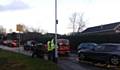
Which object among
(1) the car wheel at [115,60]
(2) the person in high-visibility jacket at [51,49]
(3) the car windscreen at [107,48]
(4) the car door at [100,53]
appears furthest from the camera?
(2) the person in high-visibility jacket at [51,49]

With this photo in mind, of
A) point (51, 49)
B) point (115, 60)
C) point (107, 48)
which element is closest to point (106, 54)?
point (107, 48)

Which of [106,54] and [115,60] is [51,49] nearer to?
[106,54]

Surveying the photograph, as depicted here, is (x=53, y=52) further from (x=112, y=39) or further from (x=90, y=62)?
(x=112, y=39)

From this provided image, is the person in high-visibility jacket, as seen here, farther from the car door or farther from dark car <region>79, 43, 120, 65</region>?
the car door

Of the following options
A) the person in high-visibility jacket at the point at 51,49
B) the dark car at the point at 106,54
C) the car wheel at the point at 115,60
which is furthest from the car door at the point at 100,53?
the person in high-visibility jacket at the point at 51,49

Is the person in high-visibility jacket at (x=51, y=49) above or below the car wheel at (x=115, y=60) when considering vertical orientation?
above

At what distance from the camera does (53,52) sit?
27.0m

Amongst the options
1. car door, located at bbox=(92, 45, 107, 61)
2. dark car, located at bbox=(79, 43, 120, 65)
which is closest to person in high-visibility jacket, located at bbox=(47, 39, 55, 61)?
dark car, located at bbox=(79, 43, 120, 65)

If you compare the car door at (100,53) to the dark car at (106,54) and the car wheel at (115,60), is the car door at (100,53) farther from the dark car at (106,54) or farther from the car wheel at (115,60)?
the car wheel at (115,60)

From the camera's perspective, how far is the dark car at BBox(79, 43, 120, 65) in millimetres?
23281

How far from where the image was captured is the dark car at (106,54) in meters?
23.3

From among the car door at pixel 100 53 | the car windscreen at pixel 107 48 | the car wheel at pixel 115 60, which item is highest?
the car windscreen at pixel 107 48

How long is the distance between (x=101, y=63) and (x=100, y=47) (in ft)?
3.96

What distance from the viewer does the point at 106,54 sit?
2389cm
